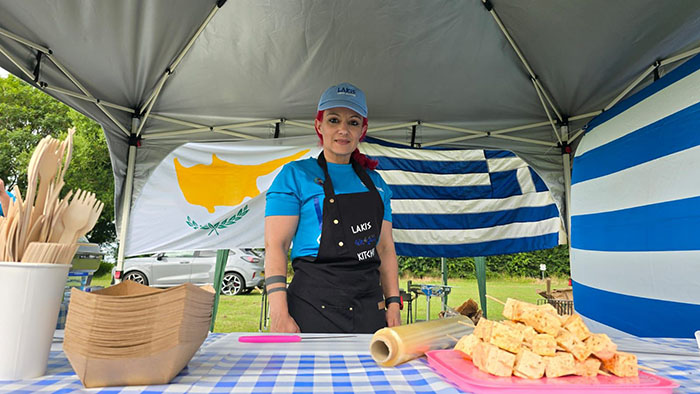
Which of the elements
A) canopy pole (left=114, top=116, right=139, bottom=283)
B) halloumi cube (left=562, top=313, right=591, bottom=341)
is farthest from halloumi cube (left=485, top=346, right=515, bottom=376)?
canopy pole (left=114, top=116, right=139, bottom=283)

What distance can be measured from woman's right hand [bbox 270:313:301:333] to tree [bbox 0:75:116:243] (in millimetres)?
14627

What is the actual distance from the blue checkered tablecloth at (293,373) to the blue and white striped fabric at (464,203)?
278 cm

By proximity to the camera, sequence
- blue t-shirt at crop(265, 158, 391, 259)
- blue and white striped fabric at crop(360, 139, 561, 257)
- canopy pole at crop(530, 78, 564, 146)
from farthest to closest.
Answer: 1. blue and white striped fabric at crop(360, 139, 561, 257)
2. canopy pole at crop(530, 78, 564, 146)
3. blue t-shirt at crop(265, 158, 391, 259)

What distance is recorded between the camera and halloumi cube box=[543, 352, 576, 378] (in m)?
0.52

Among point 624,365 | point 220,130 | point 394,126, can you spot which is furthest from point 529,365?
point 220,130

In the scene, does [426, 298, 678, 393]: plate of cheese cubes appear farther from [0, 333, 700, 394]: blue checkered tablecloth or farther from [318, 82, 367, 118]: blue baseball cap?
[318, 82, 367, 118]: blue baseball cap

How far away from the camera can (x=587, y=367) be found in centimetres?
54

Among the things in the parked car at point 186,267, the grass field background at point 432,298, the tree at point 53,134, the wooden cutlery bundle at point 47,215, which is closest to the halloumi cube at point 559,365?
the wooden cutlery bundle at point 47,215

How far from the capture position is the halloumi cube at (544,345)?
0.53 m

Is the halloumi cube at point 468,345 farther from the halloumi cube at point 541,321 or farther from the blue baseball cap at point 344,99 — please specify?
the blue baseball cap at point 344,99

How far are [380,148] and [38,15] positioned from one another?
7.93ft

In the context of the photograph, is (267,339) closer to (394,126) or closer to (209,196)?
(209,196)

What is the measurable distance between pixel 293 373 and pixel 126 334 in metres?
0.23

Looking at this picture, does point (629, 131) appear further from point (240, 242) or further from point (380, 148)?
point (240, 242)
